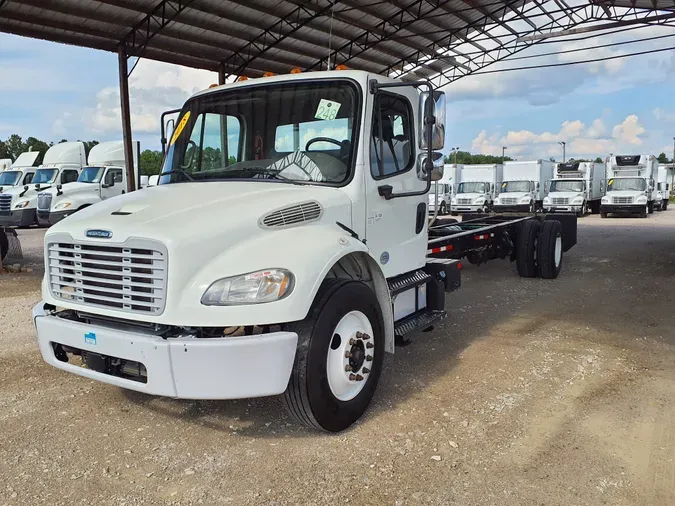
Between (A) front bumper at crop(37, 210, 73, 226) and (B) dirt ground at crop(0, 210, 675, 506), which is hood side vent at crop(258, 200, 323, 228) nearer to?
(B) dirt ground at crop(0, 210, 675, 506)

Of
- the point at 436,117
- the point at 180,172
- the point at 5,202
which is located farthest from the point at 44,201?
the point at 436,117

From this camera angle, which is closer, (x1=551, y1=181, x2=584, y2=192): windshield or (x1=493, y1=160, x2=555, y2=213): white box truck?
(x1=493, y1=160, x2=555, y2=213): white box truck

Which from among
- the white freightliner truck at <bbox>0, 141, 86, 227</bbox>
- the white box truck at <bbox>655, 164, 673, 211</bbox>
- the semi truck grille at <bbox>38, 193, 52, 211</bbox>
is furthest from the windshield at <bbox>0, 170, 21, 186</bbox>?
the white box truck at <bbox>655, 164, 673, 211</bbox>

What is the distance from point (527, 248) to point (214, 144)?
6.61m

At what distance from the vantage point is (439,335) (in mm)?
6246

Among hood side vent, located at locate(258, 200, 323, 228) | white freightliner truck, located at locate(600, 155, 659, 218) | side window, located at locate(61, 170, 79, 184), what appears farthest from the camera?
white freightliner truck, located at locate(600, 155, 659, 218)

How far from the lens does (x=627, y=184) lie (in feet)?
89.0

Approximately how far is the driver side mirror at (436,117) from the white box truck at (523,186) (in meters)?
23.5

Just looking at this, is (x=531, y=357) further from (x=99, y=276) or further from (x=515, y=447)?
(x=99, y=276)

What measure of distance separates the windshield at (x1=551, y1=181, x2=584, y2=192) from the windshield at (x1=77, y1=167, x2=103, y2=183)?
2111 cm

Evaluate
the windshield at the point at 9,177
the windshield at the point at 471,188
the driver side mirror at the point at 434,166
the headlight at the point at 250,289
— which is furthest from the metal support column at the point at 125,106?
the windshield at the point at 471,188

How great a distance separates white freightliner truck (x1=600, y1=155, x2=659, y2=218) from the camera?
85.7 ft

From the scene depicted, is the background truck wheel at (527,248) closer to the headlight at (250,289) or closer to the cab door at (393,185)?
the cab door at (393,185)

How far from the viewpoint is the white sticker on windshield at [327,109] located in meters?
4.28
